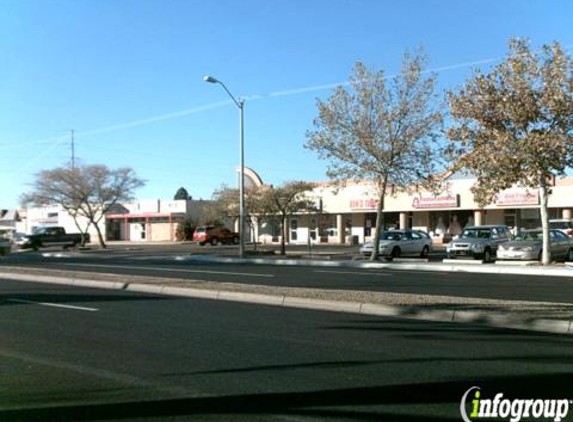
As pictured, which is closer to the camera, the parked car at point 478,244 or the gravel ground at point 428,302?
the gravel ground at point 428,302

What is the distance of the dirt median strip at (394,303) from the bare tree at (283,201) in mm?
21230

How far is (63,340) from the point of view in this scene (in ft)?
31.0

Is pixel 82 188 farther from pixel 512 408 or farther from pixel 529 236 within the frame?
pixel 512 408

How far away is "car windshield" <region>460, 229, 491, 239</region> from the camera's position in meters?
29.6

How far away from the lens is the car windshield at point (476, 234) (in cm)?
2962

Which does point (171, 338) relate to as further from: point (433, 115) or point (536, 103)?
point (433, 115)

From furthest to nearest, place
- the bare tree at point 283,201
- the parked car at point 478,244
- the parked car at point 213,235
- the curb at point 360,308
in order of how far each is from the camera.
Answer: the parked car at point 213,235 < the bare tree at point 283,201 < the parked car at point 478,244 < the curb at point 360,308

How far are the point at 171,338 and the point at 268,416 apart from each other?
4.10m

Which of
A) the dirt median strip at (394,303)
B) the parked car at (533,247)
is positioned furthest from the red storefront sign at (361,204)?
the dirt median strip at (394,303)

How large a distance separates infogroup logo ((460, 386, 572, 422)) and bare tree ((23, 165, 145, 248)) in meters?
48.6

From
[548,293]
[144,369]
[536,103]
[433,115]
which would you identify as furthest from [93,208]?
[144,369]

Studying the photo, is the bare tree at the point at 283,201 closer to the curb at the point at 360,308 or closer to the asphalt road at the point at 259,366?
the curb at the point at 360,308

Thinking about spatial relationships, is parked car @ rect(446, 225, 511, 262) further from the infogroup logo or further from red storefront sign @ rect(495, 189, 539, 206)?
the infogroup logo

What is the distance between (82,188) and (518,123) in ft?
124
